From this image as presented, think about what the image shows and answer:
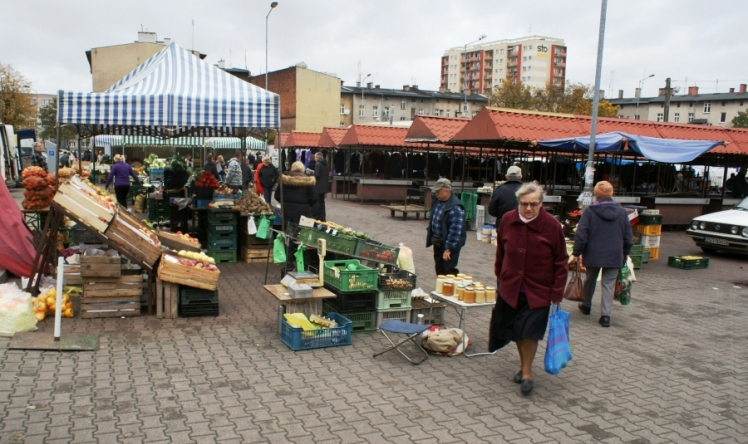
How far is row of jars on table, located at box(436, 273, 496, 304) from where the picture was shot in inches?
246

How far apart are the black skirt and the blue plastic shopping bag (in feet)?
0.28

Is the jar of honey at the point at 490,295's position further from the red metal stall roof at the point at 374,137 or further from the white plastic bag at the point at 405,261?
the red metal stall roof at the point at 374,137

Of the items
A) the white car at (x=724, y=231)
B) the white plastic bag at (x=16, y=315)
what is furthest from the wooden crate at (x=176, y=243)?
the white car at (x=724, y=231)

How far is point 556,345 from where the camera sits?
5.29 m

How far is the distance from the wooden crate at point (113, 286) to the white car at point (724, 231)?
1301cm

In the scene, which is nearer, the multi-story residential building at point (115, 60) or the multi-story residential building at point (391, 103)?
the multi-story residential building at point (115, 60)

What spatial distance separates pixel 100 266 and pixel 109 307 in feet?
1.80

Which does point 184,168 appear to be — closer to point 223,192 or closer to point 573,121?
point 223,192

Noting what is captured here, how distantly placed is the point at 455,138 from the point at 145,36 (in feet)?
153

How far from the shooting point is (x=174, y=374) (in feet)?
18.1

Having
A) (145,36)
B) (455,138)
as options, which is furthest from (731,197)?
(145,36)

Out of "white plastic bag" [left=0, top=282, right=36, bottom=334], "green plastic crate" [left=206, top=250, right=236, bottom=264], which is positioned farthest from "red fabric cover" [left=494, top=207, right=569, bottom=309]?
"green plastic crate" [left=206, top=250, right=236, bottom=264]

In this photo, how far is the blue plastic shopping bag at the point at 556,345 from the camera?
5.26 metres

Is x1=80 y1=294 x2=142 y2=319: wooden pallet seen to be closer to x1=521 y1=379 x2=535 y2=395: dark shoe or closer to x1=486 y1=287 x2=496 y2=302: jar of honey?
x1=486 y1=287 x2=496 y2=302: jar of honey
